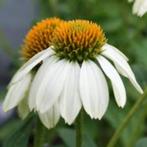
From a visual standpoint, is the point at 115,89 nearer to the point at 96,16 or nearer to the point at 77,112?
the point at 77,112

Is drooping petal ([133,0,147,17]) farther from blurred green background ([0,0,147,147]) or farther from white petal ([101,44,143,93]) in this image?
blurred green background ([0,0,147,147])

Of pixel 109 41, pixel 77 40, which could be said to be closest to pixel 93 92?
pixel 77 40

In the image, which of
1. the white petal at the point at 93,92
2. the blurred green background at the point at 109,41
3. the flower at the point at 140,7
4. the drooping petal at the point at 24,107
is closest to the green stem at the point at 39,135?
the drooping petal at the point at 24,107

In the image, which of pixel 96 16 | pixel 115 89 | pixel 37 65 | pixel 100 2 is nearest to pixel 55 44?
pixel 37 65

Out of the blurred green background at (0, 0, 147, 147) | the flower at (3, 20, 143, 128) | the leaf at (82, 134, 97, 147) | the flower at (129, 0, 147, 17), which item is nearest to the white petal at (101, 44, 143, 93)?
the flower at (3, 20, 143, 128)

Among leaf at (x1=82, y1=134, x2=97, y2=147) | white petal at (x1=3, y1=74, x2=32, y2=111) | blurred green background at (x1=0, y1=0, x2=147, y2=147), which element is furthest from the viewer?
blurred green background at (x1=0, y1=0, x2=147, y2=147)

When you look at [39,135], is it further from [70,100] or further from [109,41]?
[109,41]
